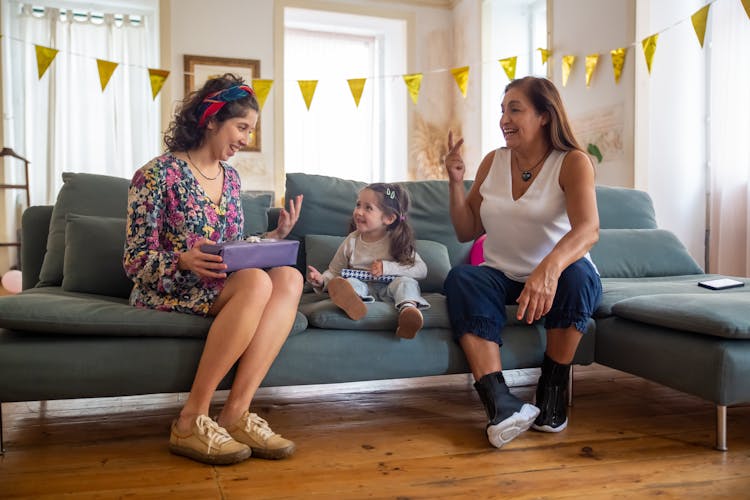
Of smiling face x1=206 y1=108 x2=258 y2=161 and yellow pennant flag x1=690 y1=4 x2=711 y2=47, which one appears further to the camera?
yellow pennant flag x1=690 y1=4 x2=711 y2=47

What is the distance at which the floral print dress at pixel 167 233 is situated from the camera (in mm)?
1639

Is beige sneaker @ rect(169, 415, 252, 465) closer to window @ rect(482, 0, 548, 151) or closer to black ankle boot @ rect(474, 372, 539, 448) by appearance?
black ankle boot @ rect(474, 372, 539, 448)

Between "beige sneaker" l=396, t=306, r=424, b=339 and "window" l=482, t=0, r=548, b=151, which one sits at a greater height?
"window" l=482, t=0, r=548, b=151

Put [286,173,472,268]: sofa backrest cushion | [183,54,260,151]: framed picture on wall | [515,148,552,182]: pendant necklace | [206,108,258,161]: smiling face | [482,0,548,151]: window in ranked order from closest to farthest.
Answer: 1. [206,108,258,161]: smiling face
2. [515,148,552,182]: pendant necklace
3. [286,173,472,268]: sofa backrest cushion
4. [183,54,260,151]: framed picture on wall
5. [482,0,548,151]: window

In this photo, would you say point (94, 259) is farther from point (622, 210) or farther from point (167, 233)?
point (622, 210)

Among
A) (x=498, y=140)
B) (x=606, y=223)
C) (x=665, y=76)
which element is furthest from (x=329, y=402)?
(x=498, y=140)

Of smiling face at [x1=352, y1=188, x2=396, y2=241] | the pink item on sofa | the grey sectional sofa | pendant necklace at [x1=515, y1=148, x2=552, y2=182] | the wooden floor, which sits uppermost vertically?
pendant necklace at [x1=515, y1=148, x2=552, y2=182]

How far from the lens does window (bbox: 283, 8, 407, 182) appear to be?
5.93 meters

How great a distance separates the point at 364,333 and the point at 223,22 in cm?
434

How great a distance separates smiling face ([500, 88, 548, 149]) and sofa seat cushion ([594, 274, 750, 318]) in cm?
58

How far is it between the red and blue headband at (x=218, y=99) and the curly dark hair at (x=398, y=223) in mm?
606

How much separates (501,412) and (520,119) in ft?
2.78

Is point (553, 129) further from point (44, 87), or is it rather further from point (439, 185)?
point (44, 87)

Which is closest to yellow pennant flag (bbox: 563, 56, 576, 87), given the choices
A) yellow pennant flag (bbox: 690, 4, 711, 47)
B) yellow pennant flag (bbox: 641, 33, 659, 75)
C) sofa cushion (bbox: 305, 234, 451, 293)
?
yellow pennant flag (bbox: 641, 33, 659, 75)
